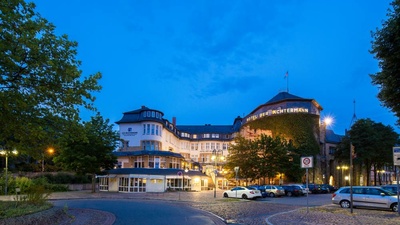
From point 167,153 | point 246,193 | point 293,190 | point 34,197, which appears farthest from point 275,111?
point 34,197

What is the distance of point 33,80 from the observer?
437 inches

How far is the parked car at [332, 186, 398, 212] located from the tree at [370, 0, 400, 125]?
1220cm

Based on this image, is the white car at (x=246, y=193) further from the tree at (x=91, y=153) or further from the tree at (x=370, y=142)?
the tree at (x=370, y=142)

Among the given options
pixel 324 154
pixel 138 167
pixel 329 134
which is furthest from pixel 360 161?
pixel 138 167

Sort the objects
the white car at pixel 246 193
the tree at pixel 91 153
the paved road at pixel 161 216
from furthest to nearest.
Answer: the tree at pixel 91 153, the white car at pixel 246 193, the paved road at pixel 161 216

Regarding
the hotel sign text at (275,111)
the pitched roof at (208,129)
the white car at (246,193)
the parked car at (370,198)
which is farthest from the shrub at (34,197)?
the pitched roof at (208,129)

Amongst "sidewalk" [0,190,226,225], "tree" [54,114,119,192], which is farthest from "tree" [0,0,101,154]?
"tree" [54,114,119,192]

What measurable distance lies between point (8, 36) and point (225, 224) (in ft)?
37.9

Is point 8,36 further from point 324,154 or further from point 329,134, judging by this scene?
point 329,134

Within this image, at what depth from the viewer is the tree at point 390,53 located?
A: 11414 millimetres

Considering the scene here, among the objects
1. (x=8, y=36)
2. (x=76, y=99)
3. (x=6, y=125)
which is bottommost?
(x=6, y=125)

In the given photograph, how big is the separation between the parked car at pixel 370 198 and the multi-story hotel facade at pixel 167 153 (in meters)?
16.2

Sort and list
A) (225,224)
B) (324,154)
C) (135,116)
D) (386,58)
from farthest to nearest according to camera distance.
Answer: (324,154) < (135,116) < (225,224) < (386,58)

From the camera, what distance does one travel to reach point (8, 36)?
980 centimetres
